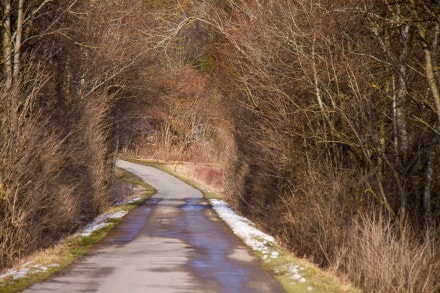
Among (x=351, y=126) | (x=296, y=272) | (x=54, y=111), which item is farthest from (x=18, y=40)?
(x=296, y=272)

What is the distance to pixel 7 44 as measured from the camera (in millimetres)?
17891

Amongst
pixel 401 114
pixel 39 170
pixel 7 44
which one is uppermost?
pixel 7 44

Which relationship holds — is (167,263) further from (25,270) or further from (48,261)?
(25,270)

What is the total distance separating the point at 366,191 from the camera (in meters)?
16.1

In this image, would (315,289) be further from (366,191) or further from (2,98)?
(2,98)

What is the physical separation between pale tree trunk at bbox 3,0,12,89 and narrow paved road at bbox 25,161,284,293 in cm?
421

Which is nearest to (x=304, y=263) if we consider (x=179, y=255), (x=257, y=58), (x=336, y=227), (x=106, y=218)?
(x=336, y=227)

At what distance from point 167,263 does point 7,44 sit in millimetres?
6487

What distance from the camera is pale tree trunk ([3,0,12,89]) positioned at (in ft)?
56.7

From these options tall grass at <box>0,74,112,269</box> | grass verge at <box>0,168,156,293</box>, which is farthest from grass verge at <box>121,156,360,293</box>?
tall grass at <box>0,74,112,269</box>

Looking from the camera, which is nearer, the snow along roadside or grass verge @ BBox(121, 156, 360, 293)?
grass verge @ BBox(121, 156, 360, 293)

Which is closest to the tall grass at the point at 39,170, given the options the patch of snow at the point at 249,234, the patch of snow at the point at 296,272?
the patch of snow at the point at 249,234

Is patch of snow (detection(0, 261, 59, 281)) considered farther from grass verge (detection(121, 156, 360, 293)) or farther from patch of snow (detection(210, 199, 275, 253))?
patch of snow (detection(210, 199, 275, 253))

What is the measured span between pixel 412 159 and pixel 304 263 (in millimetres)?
3748
